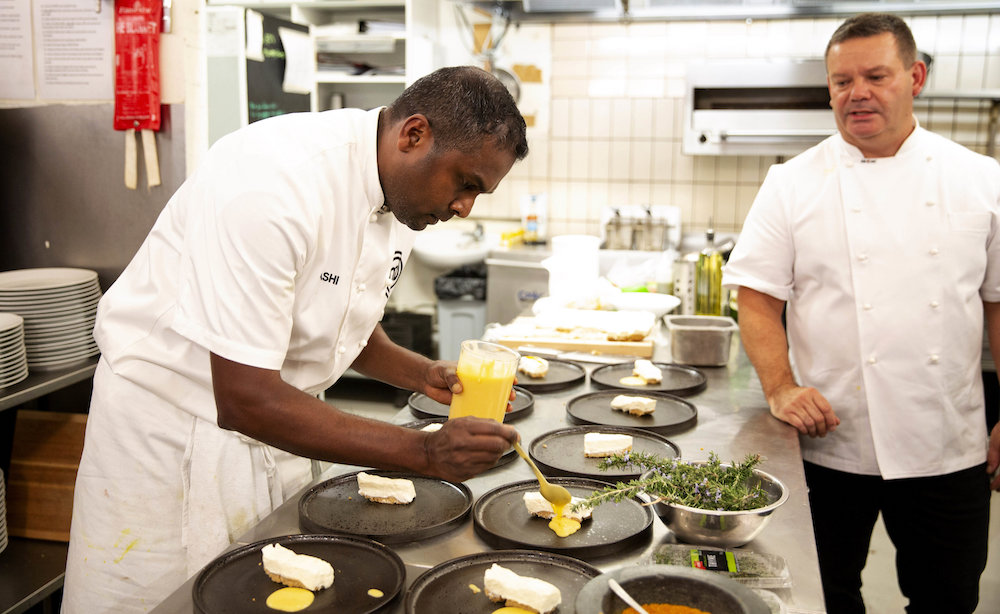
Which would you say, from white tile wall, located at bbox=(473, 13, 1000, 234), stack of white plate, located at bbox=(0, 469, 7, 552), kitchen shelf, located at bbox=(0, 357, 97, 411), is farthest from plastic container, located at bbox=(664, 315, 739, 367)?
white tile wall, located at bbox=(473, 13, 1000, 234)

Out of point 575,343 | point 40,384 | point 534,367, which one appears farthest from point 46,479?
point 575,343

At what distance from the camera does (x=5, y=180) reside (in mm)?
2904

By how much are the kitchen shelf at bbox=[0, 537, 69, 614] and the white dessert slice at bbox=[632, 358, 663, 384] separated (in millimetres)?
1749

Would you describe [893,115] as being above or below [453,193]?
above

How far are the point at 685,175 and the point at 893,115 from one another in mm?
3472

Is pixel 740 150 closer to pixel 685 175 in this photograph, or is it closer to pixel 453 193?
pixel 685 175

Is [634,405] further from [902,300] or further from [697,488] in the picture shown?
[902,300]

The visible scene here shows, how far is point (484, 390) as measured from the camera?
145 centimetres

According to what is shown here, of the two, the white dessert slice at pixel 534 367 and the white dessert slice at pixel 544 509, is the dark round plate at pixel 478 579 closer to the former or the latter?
the white dessert slice at pixel 544 509

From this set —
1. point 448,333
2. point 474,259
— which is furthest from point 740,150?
point 448,333

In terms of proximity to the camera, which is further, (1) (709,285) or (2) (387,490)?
(1) (709,285)

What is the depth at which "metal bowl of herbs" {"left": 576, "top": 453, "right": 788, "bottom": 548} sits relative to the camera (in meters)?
1.34

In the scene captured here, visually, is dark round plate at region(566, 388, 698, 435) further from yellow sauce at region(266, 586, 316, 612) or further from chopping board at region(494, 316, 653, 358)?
yellow sauce at region(266, 586, 316, 612)

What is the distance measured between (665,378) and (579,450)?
0.70 metres
